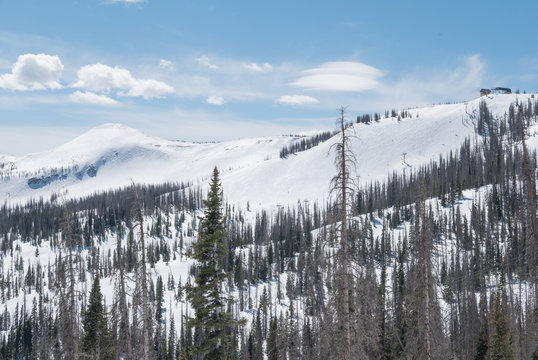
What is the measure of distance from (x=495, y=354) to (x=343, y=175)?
1284 inches

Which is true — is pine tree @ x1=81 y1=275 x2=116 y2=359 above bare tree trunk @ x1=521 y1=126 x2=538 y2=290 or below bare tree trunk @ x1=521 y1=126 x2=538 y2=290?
below

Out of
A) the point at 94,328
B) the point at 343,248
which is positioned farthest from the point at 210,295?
the point at 94,328

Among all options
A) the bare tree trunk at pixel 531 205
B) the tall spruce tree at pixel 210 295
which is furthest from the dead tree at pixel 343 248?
the bare tree trunk at pixel 531 205

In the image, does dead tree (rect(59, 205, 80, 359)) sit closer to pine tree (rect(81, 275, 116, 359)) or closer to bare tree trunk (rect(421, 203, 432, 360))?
pine tree (rect(81, 275, 116, 359))

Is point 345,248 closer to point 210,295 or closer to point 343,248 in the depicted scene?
point 343,248

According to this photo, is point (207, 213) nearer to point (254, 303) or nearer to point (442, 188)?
point (254, 303)

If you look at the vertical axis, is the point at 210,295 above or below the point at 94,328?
above

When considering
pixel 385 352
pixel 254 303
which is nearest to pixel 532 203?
pixel 385 352

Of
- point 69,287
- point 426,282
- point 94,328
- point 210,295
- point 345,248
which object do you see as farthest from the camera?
point 94,328

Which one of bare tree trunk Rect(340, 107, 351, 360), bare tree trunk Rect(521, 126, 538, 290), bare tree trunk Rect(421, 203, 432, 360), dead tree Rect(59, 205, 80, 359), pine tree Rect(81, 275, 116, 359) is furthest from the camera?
pine tree Rect(81, 275, 116, 359)

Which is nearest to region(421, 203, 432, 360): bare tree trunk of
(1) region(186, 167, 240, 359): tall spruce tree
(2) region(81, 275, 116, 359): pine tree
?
(1) region(186, 167, 240, 359): tall spruce tree

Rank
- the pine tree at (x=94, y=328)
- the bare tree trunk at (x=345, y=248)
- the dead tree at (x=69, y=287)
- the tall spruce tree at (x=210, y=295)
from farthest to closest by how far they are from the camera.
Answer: the pine tree at (x=94, y=328), the dead tree at (x=69, y=287), the tall spruce tree at (x=210, y=295), the bare tree trunk at (x=345, y=248)

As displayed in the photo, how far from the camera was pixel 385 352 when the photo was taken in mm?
37250

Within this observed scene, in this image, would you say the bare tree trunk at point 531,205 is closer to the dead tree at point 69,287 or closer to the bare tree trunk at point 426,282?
the bare tree trunk at point 426,282
